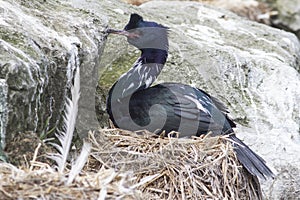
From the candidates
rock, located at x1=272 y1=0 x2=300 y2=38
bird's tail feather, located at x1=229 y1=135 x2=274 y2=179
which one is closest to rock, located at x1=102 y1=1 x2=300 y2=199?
bird's tail feather, located at x1=229 y1=135 x2=274 y2=179

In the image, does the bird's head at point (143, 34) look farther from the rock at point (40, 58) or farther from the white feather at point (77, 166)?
the white feather at point (77, 166)

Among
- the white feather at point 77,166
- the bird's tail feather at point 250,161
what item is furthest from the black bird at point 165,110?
the white feather at point 77,166

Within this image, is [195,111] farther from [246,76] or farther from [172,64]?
[246,76]

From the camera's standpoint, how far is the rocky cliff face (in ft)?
11.9

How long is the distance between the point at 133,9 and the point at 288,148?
203cm

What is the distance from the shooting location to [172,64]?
5.95m

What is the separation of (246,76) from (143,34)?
1589 mm

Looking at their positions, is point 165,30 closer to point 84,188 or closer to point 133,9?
point 133,9

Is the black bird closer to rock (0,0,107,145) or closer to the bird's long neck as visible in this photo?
the bird's long neck

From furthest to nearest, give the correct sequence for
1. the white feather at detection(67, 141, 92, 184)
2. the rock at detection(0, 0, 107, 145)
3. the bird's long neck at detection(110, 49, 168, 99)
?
the bird's long neck at detection(110, 49, 168, 99) < the rock at detection(0, 0, 107, 145) < the white feather at detection(67, 141, 92, 184)

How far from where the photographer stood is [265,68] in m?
6.37

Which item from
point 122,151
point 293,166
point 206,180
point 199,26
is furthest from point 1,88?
point 199,26

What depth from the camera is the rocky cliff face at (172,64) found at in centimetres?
362

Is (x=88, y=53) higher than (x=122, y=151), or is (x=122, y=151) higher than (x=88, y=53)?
(x=88, y=53)
